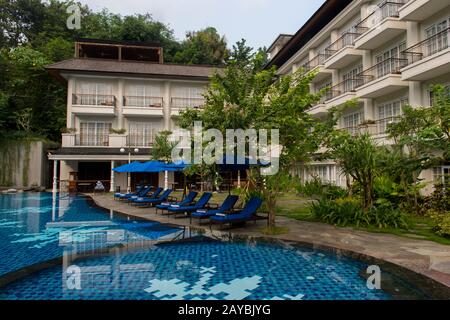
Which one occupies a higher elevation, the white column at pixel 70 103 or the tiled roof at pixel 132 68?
the tiled roof at pixel 132 68

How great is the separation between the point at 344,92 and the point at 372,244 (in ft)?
57.1

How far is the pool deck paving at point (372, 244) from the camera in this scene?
6.34 metres

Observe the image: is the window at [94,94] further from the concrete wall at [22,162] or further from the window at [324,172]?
the window at [324,172]

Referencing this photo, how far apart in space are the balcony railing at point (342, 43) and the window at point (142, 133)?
16.4m

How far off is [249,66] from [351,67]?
53.9 feet

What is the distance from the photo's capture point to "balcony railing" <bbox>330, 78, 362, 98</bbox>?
21.9 metres

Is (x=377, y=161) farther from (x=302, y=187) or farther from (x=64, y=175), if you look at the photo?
(x=64, y=175)

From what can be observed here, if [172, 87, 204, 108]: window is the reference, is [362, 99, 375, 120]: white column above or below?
below

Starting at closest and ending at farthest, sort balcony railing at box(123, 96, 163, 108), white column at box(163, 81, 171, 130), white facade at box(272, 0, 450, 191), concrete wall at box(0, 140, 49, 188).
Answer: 1. white facade at box(272, 0, 450, 191)
2. concrete wall at box(0, 140, 49, 188)
3. balcony railing at box(123, 96, 163, 108)
4. white column at box(163, 81, 171, 130)

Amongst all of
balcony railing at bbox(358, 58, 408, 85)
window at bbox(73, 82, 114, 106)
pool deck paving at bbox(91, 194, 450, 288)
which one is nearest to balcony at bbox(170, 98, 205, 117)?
window at bbox(73, 82, 114, 106)

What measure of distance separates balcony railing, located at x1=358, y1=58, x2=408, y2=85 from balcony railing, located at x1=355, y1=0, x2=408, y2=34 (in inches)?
96.3

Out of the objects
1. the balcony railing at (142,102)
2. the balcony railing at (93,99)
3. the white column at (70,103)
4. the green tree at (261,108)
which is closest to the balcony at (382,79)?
the green tree at (261,108)

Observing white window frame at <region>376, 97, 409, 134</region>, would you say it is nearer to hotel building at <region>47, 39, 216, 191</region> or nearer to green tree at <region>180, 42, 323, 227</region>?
green tree at <region>180, 42, 323, 227</region>

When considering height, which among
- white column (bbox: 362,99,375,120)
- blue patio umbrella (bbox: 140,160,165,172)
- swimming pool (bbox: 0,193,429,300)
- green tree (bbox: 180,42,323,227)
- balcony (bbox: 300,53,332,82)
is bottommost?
swimming pool (bbox: 0,193,429,300)
